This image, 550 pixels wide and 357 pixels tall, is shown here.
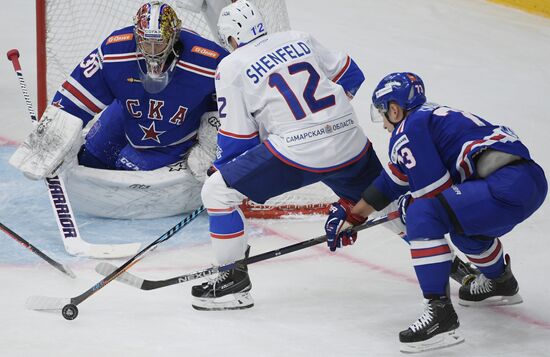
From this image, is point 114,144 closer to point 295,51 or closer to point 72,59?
point 72,59

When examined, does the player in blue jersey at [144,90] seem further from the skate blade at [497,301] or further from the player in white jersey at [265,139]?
the skate blade at [497,301]

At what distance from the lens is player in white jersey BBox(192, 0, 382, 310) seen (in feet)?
11.2

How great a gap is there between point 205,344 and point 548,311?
1104 mm

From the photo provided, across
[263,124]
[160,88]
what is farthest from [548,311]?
[160,88]

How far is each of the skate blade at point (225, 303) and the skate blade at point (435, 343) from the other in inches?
23.7

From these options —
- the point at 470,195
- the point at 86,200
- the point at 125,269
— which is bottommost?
the point at 86,200

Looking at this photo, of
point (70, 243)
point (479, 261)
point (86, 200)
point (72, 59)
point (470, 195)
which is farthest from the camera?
point (72, 59)

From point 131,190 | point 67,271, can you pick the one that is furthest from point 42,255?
A: point 131,190

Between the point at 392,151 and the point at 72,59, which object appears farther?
the point at 72,59

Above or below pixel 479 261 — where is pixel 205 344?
below

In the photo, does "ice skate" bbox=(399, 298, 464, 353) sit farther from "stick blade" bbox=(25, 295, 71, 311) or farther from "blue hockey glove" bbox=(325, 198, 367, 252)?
"stick blade" bbox=(25, 295, 71, 311)

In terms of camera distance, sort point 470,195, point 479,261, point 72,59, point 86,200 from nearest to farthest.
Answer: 1. point 470,195
2. point 479,261
3. point 86,200
4. point 72,59

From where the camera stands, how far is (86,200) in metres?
4.30

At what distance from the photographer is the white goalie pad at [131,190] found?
425 cm
